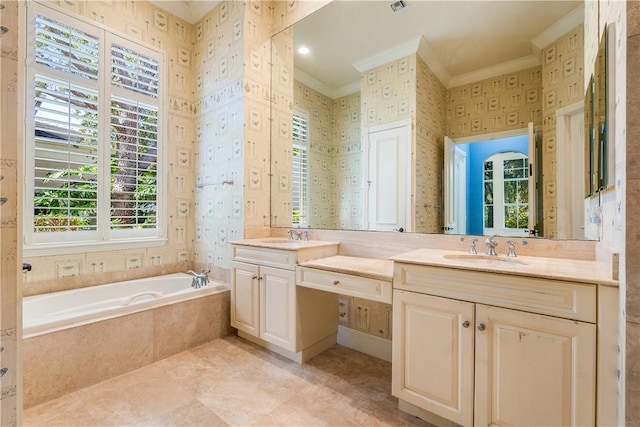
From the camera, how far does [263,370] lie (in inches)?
83.6

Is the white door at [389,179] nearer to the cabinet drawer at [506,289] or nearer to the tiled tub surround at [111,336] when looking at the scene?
the cabinet drawer at [506,289]

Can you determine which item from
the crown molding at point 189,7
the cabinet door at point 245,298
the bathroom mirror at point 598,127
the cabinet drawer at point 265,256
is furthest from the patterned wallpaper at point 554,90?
the crown molding at point 189,7

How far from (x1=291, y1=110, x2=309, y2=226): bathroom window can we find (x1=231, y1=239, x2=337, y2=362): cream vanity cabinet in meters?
0.52

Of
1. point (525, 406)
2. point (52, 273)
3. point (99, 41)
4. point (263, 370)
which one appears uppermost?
point (99, 41)

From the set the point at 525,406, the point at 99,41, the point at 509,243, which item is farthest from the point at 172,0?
the point at 525,406

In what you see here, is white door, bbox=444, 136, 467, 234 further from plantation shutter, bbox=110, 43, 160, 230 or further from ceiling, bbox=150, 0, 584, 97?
plantation shutter, bbox=110, 43, 160, 230

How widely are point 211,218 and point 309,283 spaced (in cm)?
158

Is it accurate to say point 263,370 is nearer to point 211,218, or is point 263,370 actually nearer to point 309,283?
point 309,283

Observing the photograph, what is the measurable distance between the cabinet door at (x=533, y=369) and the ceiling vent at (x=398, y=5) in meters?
A: 2.10

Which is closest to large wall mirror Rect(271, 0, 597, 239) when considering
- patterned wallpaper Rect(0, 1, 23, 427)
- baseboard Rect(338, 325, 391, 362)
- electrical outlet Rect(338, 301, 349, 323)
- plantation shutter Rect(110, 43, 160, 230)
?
electrical outlet Rect(338, 301, 349, 323)

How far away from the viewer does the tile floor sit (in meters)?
1.62

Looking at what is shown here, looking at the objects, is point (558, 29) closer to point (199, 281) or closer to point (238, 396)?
point (238, 396)

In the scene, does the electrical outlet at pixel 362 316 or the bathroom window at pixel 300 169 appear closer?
the electrical outlet at pixel 362 316

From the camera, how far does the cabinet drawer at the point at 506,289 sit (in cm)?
114
